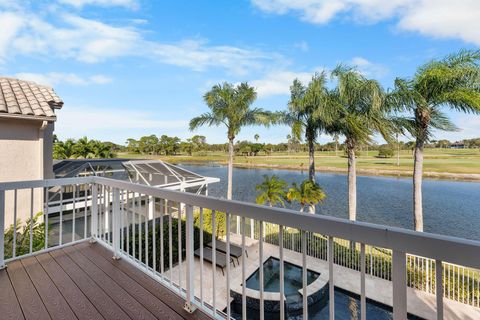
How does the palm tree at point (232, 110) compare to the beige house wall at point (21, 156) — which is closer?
the beige house wall at point (21, 156)

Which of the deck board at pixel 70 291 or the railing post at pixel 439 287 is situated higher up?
the railing post at pixel 439 287

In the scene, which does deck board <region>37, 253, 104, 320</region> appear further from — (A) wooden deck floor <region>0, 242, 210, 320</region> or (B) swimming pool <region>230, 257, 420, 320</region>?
(B) swimming pool <region>230, 257, 420, 320</region>

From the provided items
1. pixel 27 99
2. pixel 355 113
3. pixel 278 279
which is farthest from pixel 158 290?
pixel 355 113

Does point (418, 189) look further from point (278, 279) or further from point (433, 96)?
point (278, 279)

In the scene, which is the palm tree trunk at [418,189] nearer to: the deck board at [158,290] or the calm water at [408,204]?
the calm water at [408,204]

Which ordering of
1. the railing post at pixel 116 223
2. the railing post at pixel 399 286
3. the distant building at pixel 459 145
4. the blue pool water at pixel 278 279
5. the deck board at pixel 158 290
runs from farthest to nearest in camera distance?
the distant building at pixel 459 145, the blue pool water at pixel 278 279, the railing post at pixel 116 223, the deck board at pixel 158 290, the railing post at pixel 399 286

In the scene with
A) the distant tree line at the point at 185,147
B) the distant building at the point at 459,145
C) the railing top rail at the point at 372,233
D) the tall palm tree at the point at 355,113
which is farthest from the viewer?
the distant building at the point at 459,145

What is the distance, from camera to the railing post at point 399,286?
98 centimetres

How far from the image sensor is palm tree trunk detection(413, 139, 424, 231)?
381 inches

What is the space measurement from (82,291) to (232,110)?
12.9m

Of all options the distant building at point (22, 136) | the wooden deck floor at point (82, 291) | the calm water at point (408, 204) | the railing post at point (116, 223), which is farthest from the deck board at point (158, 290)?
the calm water at point (408, 204)

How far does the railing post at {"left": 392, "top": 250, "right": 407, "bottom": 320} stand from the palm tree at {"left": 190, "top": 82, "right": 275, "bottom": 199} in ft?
43.9

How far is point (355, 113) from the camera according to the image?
39.1ft

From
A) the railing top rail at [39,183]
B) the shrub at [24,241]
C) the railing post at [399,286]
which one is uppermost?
the railing top rail at [39,183]
